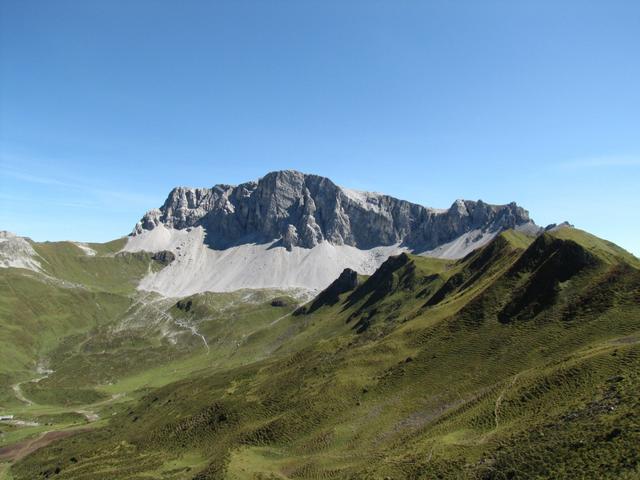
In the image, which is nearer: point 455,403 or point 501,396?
point 501,396

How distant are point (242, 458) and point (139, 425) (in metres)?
91.1

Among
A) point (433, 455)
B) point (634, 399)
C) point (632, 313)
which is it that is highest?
point (632, 313)

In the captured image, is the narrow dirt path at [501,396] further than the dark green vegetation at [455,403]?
Yes

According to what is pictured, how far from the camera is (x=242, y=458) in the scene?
3625 inches

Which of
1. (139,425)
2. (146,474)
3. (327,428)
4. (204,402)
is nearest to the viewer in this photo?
(327,428)

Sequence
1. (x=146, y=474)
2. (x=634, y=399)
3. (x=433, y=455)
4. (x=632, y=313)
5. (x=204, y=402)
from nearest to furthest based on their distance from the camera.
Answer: (x=634, y=399) < (x=433, y=455) < (x=632, y=313) < (x=146, y=474) < (x=204, y=402)

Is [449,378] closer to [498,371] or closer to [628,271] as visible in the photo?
[498,371]

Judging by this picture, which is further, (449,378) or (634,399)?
(449,378)

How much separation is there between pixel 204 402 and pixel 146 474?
42017mm

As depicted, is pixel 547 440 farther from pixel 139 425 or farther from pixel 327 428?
pixel 139 425

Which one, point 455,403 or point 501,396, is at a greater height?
point 501,396

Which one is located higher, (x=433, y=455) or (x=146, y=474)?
(x=433, y=455)

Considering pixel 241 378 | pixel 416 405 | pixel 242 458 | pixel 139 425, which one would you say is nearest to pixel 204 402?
pixel 241 378

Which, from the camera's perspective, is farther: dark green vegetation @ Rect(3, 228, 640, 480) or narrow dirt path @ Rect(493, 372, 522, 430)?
narrow dirt path @ Rect(493, 372, 522, 430)
